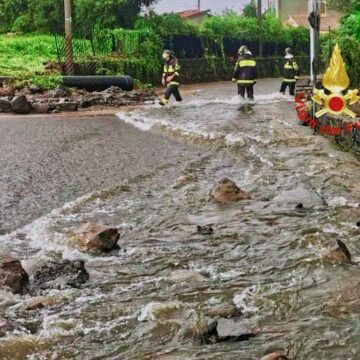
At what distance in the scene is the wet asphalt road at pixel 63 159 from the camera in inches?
279

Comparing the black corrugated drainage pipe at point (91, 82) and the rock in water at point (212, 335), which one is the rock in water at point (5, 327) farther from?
the black corrugated drainage pipe at point (91, 82)

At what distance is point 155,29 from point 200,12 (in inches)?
1039

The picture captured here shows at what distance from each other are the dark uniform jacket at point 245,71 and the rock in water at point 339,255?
13.1 metres

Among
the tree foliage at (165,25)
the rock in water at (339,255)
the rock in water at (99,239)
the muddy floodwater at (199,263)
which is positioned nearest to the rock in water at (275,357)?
the muddy floodwater at (199,263)

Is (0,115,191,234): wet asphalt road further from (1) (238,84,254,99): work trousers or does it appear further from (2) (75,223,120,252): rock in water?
(1) (238,84,254,99): work trousers

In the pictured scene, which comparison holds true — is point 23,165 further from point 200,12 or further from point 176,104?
point 200,12

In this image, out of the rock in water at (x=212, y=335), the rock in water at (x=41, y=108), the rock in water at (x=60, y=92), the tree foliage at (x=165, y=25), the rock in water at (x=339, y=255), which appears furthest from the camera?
the tree foliage at (x=165, y=25)

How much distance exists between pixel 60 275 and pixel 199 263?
3.53ft

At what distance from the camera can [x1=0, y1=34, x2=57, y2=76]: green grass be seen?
23.7m

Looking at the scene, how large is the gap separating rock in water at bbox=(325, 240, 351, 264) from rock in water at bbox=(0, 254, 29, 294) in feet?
7.35

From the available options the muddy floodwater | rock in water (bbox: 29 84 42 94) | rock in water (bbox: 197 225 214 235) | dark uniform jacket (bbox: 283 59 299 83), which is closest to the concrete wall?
dark uniform jacket (bbox: 283 59 299 83)

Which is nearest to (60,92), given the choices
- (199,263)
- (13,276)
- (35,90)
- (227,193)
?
(35,90)

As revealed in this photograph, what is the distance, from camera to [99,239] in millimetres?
5324

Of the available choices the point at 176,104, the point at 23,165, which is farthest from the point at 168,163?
the point at 176,104
